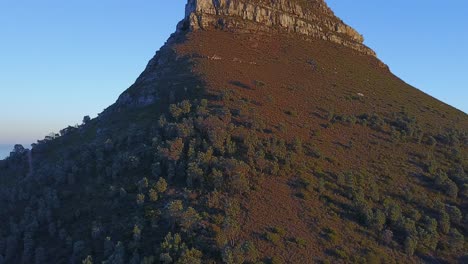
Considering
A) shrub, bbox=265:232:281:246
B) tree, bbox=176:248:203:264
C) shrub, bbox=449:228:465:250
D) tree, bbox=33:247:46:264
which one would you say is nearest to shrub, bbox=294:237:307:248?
shrub, bbox=265:232:281:246

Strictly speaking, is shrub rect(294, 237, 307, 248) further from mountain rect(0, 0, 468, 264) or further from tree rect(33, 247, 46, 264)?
tree rect(33, 247, 46, 264)

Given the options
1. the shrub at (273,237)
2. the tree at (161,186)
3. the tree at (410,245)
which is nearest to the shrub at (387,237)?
the tree at (410,245)

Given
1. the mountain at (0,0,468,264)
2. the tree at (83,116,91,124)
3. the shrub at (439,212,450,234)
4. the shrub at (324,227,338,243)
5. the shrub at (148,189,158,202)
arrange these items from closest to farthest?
the mountain at (0,0,468,264)
the shrub at (324,227,338,243)
the shrub at (148,189,158,202)
the shrub at (439,212,450,234)
the tree at (83,116,91,124)

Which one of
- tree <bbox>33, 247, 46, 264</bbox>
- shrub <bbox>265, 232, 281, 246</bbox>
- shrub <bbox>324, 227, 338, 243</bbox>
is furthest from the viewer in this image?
tree <bbox>33, 247, 46, 264</bbox>

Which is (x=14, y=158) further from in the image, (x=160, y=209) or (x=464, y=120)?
(x=464, y=120)

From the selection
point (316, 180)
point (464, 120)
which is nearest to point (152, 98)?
point (316, 180)

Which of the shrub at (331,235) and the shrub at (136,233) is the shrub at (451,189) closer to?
the shrub at (331,235)


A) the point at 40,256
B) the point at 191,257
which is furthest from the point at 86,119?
the point at 191,257

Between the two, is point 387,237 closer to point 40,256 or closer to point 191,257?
point 191,257
